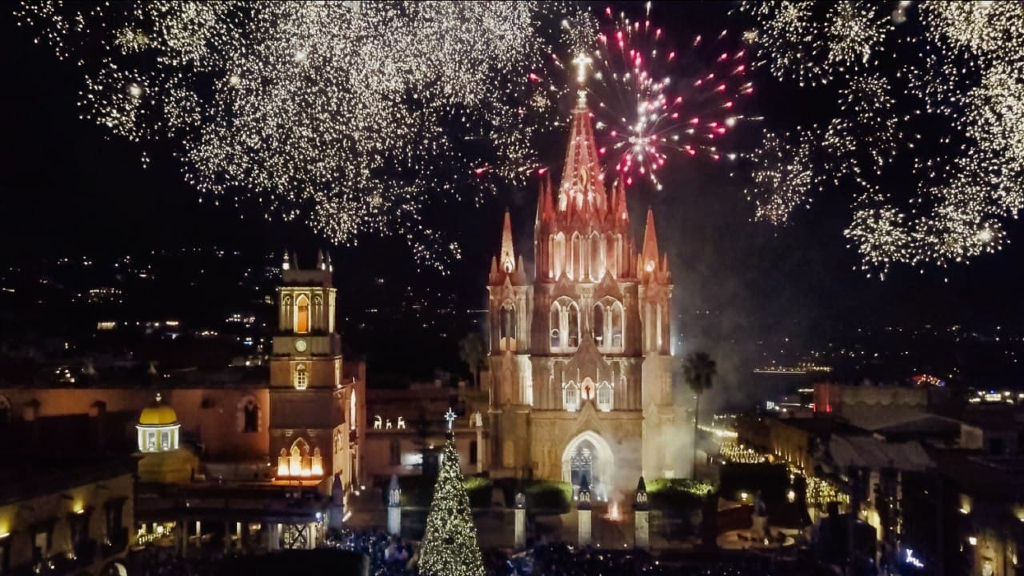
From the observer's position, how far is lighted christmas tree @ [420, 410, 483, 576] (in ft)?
83.6

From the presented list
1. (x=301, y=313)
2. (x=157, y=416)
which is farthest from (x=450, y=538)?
(x=301, y=313)

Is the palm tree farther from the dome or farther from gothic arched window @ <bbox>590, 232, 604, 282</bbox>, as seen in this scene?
the dome

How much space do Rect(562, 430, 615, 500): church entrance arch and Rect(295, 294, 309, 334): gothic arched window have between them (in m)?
13.8

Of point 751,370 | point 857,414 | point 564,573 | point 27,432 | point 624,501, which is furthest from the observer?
point 751,370

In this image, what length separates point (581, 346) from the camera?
1822 inches

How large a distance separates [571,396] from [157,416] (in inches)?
748

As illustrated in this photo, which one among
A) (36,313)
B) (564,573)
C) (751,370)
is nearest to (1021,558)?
(564,573)

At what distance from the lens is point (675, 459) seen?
48.5m

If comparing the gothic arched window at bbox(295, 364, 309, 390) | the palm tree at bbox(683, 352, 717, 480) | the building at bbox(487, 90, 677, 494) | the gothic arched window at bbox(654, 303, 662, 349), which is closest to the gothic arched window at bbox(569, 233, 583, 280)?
the building at bbox(487, 90, 677, 494)

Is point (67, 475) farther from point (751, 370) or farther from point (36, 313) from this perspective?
point (751, 370)

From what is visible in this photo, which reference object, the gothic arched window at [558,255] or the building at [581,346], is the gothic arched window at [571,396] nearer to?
the building at [581,346]

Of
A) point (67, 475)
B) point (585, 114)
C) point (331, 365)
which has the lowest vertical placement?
point (67, 475)

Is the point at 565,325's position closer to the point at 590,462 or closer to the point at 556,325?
the point at 556,325

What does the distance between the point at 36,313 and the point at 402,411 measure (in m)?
35.6
